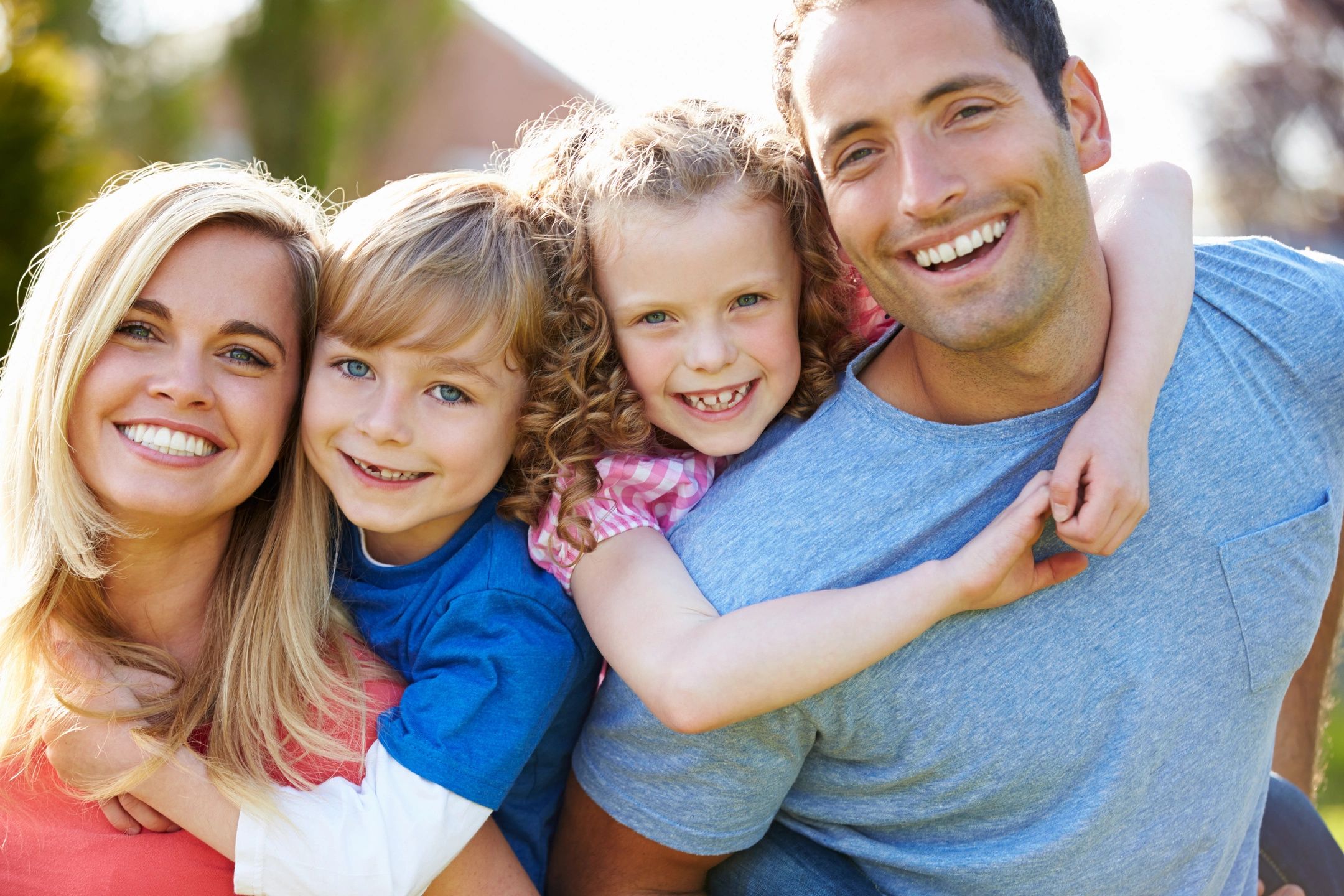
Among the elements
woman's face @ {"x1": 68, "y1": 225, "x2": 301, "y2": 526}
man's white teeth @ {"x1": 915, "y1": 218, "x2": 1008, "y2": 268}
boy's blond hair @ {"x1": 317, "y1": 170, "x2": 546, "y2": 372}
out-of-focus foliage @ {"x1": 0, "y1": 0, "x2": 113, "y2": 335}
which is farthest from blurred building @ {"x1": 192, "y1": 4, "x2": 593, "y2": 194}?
man's white teeth @ {"x1": 915, "y1": 218, "x2": 1008, "y2": 268}

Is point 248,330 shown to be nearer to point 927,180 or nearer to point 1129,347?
point 927,180

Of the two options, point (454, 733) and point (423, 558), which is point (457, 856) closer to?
point (454, 733)

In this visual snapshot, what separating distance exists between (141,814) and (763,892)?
48.8 inches

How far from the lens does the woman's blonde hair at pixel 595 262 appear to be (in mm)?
2404

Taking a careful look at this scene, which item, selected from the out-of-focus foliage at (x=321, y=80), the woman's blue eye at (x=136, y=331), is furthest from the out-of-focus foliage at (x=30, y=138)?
the out-of-focus foliage at (x=321, y=80)

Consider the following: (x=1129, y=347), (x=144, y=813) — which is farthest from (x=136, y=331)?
(x=1129, y=347)

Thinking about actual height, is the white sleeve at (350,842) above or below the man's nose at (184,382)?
below

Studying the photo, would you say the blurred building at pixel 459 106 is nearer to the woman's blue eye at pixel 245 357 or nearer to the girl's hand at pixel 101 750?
the woman's blue eye at pixel 245 357

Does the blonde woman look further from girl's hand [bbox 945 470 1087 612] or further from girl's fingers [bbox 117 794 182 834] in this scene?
girl's hand [bbox 945 470 1087 612]

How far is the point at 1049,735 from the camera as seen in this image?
209 centimetres

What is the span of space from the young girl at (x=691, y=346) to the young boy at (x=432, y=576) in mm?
109

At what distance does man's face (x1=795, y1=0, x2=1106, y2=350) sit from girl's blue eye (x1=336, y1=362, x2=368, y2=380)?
1067 mm

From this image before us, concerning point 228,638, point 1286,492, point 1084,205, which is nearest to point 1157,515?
point 1286,492

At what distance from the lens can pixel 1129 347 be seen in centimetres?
216
